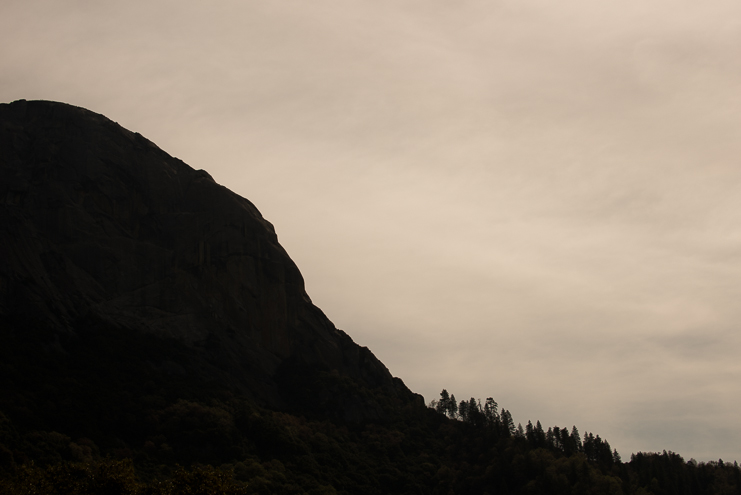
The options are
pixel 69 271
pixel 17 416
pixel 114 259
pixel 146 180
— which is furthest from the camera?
pixel 146 180

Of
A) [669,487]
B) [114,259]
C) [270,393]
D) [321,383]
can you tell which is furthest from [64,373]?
[669,487]

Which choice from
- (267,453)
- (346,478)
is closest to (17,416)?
(267,453)

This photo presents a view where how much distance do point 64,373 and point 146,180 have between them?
5983 cm

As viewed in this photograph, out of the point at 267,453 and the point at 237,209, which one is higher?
the point at 237,209

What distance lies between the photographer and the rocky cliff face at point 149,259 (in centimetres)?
13262

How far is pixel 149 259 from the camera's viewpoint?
486 feet

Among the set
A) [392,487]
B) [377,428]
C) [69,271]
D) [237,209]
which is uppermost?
[237,209]

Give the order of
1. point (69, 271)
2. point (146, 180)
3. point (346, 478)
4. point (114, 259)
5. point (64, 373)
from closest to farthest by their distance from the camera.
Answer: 1. point (64, 373)
2. point (346, 478)
3. point (69, 271)
4. point (114, 259)
5. point (146, 180)

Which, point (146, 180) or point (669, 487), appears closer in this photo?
point (669, 487)

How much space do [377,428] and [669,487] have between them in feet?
189

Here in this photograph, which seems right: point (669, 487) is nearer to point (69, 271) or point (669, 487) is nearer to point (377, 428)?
point (377, 428)

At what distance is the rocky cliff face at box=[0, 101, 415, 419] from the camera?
13262 cm

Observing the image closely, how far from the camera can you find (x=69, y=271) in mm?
134875

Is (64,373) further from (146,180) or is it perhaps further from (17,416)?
(146,180)
